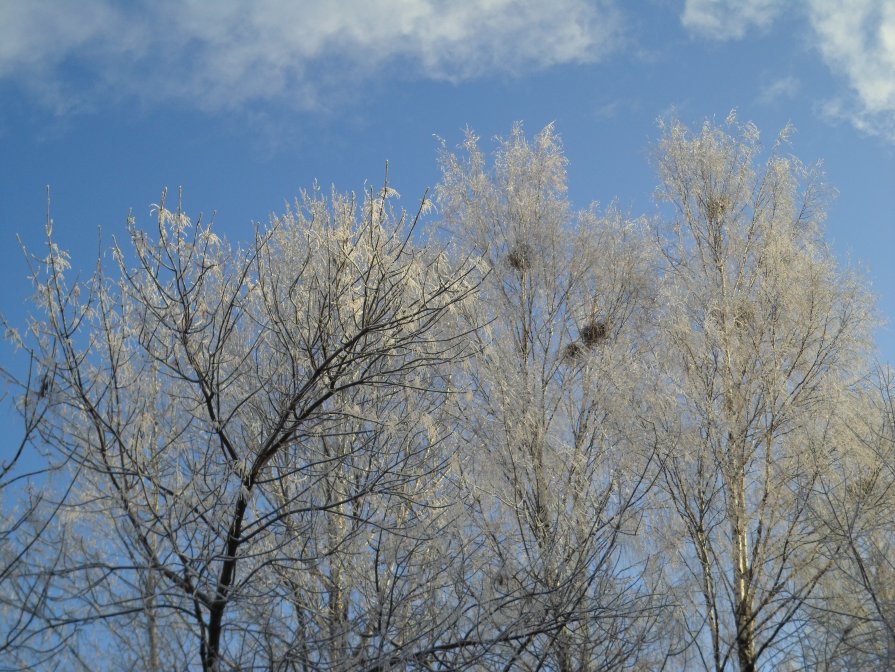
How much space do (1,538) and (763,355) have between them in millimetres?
6956

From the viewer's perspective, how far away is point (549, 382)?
8242mm

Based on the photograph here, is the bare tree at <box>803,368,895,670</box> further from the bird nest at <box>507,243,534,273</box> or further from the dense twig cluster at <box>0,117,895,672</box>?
the bird nest at <box>507,243,534,273</box>

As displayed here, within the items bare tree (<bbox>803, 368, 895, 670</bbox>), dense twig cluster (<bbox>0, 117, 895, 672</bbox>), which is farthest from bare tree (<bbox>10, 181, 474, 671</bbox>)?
bare tree (<bbox>803, 368, 895, 670</bbox>)

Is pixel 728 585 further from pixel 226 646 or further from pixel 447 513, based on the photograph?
pixel 226 646

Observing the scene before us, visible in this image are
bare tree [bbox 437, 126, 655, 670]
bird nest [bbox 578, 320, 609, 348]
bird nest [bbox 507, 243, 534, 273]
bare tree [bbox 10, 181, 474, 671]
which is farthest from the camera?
bird nest [bbox 507, 243, 534, 273]

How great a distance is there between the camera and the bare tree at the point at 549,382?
5.80 meters

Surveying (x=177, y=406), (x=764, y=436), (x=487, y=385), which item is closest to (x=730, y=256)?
(x=764, y=436)

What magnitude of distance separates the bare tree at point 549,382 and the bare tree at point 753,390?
500mm

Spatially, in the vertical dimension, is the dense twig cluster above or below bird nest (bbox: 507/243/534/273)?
→ below

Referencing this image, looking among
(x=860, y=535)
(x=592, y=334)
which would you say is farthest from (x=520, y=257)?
(x=860, y=535)

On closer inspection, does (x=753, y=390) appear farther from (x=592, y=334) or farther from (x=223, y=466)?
(x=223, y=466)

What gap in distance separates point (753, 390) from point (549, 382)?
6.42 ft

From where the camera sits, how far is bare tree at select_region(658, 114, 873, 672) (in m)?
7.43

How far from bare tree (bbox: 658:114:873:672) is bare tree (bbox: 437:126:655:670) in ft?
1.64
